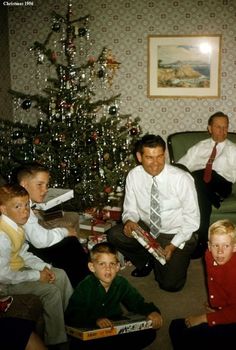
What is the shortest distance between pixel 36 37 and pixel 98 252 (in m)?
4.33

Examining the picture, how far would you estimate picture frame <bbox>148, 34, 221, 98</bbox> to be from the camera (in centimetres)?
570

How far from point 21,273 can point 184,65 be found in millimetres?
4096

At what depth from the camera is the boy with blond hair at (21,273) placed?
255 centimetres

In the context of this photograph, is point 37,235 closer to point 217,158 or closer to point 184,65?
point 217,158

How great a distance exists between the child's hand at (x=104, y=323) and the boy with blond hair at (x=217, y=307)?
368 millimetres

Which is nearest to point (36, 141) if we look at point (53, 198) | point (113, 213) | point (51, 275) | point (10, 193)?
point (113, 213)

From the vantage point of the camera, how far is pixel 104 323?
236 cm

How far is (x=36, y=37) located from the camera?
602cm

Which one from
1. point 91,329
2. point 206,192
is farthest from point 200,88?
point 91,329

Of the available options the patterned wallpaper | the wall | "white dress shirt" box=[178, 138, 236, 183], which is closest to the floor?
"white dress shirt" box=[178, 138, 236, 183]

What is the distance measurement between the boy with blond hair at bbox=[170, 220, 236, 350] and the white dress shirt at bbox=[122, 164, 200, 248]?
1014 mm

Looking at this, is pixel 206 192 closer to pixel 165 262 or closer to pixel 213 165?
pixel 213 165

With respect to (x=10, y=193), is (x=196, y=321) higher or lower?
lower

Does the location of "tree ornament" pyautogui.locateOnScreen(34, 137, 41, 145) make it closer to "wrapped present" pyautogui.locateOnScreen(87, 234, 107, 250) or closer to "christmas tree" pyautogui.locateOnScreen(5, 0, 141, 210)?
"christmas tree" pyautogui.locateOnScreen(5, 0, 141, 210)
